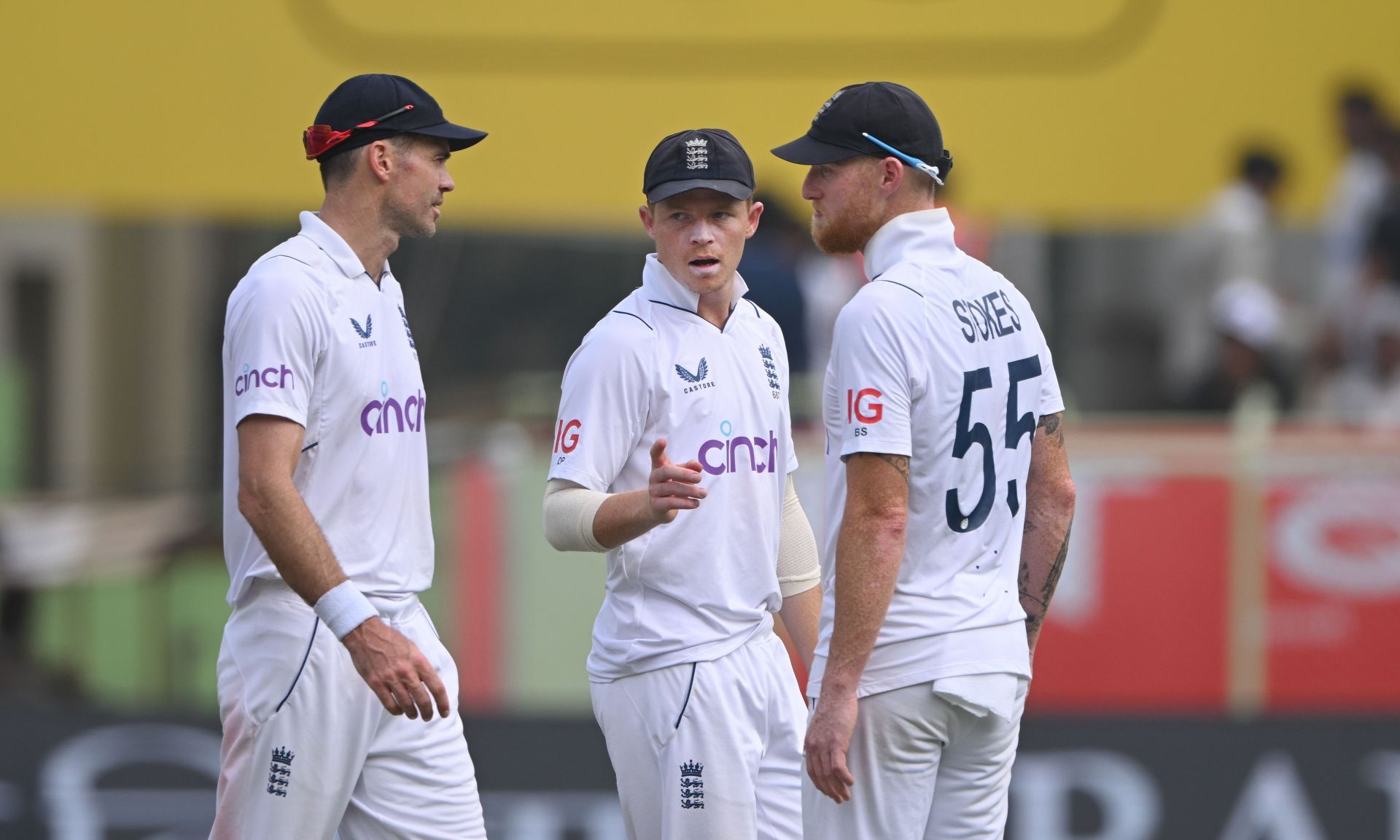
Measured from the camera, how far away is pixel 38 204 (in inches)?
440

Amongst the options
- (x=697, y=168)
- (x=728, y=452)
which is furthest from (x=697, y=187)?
(x=728, y=452)

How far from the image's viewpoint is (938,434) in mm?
4398

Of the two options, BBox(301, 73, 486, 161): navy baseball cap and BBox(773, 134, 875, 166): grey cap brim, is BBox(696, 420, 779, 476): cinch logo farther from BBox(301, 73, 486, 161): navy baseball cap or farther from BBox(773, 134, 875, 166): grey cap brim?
BBox(301, 73, 486, 161): navy baseball cap

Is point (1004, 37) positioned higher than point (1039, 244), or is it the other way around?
point (1004, 37)

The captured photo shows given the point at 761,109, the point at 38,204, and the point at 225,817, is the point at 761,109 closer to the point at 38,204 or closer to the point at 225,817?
the point at 38,204

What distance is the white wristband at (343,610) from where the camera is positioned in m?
4.30

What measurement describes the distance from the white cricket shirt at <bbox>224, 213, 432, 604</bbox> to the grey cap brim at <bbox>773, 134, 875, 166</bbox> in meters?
1.07

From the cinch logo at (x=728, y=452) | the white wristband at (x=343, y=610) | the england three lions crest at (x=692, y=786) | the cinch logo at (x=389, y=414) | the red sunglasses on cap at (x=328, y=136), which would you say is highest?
the red sunglasses on cap at (x=328, y=136)

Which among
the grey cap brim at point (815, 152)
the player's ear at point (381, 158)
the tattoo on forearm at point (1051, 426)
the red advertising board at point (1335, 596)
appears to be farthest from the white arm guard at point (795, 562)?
the red advertising board at point (1335, 596)

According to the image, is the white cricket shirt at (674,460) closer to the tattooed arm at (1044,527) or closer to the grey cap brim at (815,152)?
the grey cap brim at (815,152)

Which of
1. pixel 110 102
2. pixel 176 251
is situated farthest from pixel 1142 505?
pixel 176 251

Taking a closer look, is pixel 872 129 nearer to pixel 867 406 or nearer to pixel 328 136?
pixel 867 406

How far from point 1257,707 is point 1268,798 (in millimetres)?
1326

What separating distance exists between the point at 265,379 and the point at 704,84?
19.3 ft
